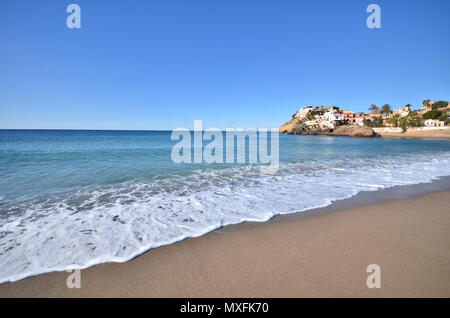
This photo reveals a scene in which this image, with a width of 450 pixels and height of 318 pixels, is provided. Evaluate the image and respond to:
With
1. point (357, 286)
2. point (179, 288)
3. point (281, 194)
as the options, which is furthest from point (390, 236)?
point (179, 288)

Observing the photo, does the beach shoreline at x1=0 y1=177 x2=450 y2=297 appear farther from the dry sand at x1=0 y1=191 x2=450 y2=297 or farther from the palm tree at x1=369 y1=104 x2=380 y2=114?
the palm tree at x1=369 y1=104 x2=380 y2=114

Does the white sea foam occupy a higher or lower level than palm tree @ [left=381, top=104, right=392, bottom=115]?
lower

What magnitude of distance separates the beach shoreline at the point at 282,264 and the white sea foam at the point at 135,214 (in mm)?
306

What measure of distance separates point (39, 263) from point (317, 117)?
12864cm

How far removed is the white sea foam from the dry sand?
0.31 m

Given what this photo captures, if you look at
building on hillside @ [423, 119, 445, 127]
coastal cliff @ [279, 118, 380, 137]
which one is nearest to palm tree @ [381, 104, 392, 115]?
building on hillside @ [423, 119, 445, 127]

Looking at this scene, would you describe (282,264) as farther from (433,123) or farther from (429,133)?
(433,123)

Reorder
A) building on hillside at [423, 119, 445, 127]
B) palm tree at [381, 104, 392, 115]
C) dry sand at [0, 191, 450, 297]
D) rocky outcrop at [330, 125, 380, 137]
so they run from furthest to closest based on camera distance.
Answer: palm tree at [381, 104, 392, 115], building on hillside at [423, 119, 445, 127], rocky outcrop at [330, 125, 380, 137], dry sand at [0, 191, 450, 297]

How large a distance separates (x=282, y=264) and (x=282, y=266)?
1.6 inches

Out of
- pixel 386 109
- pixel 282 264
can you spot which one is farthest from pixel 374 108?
pixel 282 264

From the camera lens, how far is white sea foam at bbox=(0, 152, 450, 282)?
9.32ft

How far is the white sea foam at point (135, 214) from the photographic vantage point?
284cm

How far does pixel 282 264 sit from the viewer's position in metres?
2.57

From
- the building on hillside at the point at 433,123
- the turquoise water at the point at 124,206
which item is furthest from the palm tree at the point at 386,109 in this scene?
the turquoise water at the point at 124,206
